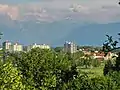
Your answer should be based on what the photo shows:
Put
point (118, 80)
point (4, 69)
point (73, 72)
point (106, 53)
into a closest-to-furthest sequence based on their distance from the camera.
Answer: point (106, 53) < point (4, 69) < point (118, 80) < point (73, 72)

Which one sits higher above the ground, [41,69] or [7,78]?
[41,69]

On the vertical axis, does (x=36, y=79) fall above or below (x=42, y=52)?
below

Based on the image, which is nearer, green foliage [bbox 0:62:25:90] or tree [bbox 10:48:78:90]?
green foliage [bbox 0:62:25:90]

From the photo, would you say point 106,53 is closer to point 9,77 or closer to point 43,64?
point 9,77

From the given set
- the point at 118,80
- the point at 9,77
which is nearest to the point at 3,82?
the point at 9,77

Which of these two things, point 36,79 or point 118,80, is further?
point 36,79

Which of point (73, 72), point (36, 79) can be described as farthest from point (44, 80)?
point (73, 72)

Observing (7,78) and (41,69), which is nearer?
(7,78)

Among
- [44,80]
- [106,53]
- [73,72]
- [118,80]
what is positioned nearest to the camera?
[106,53]

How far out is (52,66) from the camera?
55438 mm

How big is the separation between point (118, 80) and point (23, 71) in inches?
482

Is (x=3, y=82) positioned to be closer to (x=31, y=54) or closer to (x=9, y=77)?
(x=9, y=77)

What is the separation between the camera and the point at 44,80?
53062mm

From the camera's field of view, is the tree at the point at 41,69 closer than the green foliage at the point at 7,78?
No
